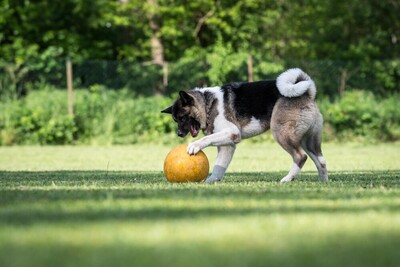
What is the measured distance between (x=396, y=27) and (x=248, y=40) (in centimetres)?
744

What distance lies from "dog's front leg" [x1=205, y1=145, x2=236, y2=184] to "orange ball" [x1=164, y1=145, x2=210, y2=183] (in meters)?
0.48

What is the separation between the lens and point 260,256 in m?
3.75

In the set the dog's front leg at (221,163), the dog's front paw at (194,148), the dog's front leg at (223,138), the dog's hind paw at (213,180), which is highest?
the dog's front leg at (223,138)

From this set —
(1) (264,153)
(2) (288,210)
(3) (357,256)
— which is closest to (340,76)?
(1) (264,153)

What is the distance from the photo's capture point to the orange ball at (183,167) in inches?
371

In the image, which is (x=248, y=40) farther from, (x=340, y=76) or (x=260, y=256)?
(x=260, y=256)

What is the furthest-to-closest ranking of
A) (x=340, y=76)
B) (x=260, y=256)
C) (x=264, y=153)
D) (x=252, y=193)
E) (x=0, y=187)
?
1. (x=340, y=76)
2. (x=264, y=153)
3. (x=0, y=187)
4. (x=252, y=193)
5. (x=260, y=256)

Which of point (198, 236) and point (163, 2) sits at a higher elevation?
point (163, 2)

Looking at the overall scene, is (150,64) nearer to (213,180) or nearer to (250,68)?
(250,68)

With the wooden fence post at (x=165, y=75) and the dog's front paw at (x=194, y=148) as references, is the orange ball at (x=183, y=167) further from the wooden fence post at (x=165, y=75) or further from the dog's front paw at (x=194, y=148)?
the wooden fence post at (x=165, y=75)

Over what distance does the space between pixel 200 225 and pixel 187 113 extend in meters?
5.85

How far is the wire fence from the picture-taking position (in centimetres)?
2689

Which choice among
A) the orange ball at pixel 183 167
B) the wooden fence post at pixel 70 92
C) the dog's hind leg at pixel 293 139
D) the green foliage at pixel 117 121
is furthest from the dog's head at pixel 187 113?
the wooden fence post at pixel 70 92

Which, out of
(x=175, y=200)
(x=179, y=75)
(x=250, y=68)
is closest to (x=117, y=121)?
(x=179, y=75)
